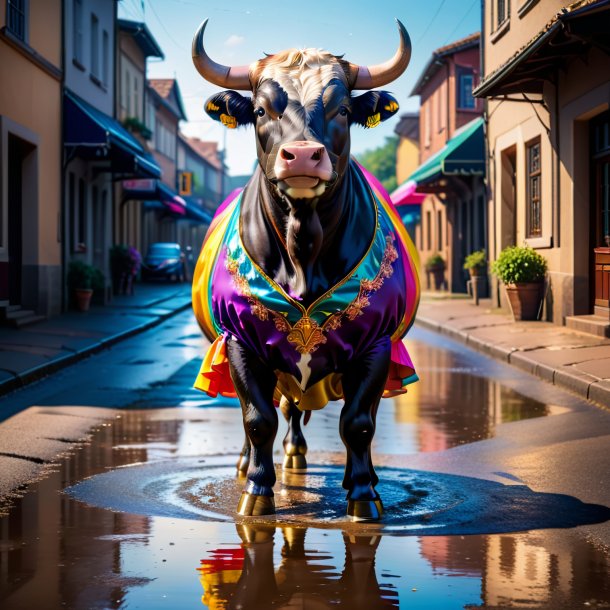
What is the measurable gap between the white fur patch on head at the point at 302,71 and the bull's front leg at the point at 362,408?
1.30 m

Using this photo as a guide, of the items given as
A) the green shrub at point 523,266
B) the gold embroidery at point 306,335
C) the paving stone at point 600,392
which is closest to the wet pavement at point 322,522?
the paving stone at point 600,392

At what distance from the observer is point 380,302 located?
5473 mm

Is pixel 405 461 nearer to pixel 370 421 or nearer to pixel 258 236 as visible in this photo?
pixel 370 421

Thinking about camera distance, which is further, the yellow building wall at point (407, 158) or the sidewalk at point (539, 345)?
the yellow building wall at point (407, 158)

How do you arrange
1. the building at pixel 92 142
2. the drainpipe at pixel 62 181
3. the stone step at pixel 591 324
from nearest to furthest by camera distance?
the stone step at pixel 591 324 < the drainpipe at pixel 62 181 < the building at pixel 92 142

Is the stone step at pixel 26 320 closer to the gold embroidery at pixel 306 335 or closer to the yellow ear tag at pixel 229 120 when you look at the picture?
the yellow ear tag at pixel 229 120

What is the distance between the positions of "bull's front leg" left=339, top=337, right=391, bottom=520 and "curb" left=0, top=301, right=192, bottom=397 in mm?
6210

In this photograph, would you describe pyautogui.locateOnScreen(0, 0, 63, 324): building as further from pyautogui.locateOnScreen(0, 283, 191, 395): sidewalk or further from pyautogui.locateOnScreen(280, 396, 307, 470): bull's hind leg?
pyautogui.locateOnScreen(280, 396, 307, 470): bull's hind leg

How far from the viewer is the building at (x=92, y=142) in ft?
74.2

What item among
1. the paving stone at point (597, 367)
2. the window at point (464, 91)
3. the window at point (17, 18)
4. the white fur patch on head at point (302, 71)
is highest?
the window at point (464, 91)

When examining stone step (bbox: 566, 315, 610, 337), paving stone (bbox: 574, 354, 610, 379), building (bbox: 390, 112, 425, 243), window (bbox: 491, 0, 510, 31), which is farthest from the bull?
building (bbox: 390, 112, 425, 243)

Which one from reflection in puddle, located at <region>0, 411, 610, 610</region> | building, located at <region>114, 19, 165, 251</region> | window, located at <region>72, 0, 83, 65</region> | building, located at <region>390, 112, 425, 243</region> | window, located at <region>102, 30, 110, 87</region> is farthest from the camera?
building, located at <region>390, 112, 425, 243</region>

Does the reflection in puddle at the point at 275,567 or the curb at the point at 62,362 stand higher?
the curb at the point at 62,362

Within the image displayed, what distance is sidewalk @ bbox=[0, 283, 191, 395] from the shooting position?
12320 millimetres
